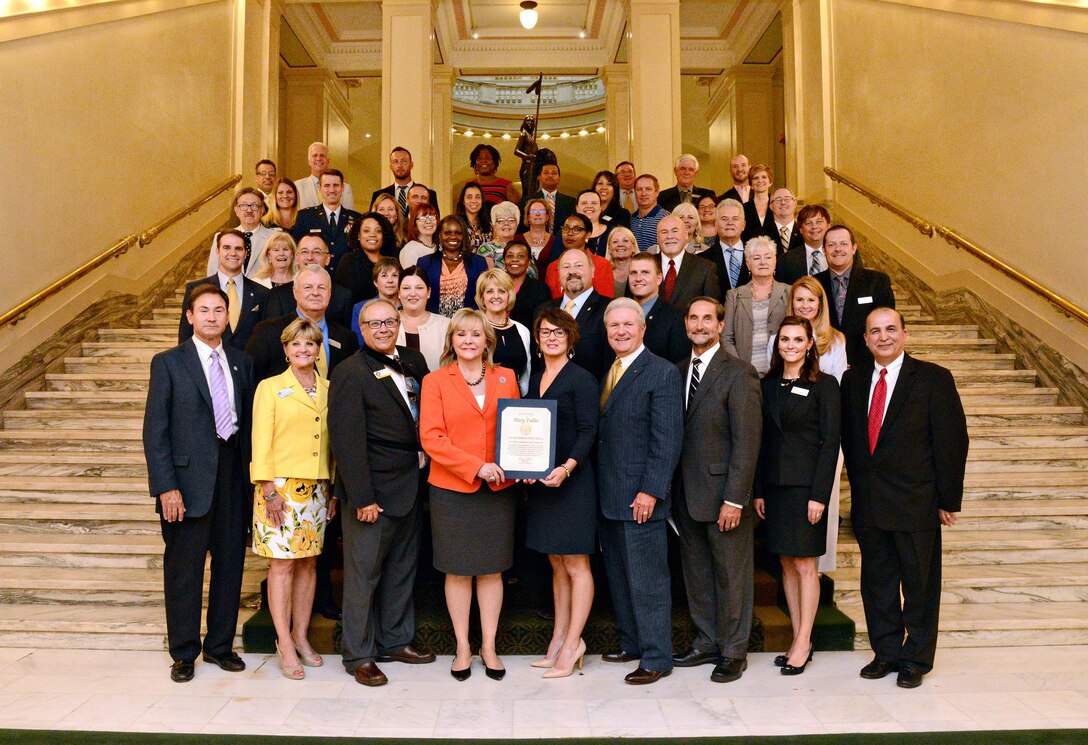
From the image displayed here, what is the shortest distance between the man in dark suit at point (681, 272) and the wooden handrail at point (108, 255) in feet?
15.2

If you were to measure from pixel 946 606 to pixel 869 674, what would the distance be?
1.05 meters

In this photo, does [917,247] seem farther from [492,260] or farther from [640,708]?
[640,708]

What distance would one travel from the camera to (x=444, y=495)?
3930mm

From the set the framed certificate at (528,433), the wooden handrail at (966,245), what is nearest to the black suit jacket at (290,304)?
the framed certificate at (528,433)

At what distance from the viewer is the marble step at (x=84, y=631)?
14.4ft

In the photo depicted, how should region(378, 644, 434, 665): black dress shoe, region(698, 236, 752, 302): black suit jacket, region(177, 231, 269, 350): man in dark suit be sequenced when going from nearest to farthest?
region(378, 644, 434, 665): black dress shoe
region(177, 231, 269, 350): man in dark suit
region(698, 236, 752, 302): black suit jacket

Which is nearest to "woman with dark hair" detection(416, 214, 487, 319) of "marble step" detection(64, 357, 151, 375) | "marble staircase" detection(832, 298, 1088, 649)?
"marble staircase" detection(832, 298, 1088, 649)

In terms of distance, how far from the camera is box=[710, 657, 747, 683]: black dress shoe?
12.7 ft

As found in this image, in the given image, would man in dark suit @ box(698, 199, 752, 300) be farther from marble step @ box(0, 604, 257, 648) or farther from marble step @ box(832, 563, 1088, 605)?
marble step @ box(0, 604, 257, 648)

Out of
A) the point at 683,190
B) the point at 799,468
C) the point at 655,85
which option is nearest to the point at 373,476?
the point at 799,468

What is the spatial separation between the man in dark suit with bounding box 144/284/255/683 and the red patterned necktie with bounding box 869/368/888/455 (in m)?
2.94

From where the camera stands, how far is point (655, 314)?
15.3 ft

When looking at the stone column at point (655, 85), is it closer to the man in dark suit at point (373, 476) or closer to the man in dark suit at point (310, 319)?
the man in dark suit at point (310, 319)

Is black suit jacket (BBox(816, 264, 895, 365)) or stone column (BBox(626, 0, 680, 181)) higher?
stone column (BBox(626, 0, 680, 181))
